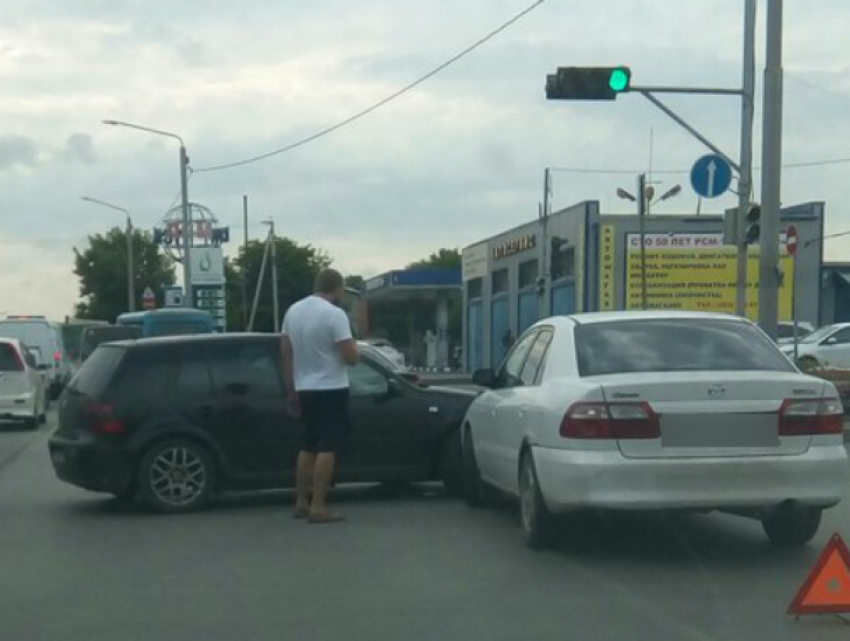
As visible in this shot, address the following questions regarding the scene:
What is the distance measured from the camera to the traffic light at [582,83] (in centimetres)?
2012

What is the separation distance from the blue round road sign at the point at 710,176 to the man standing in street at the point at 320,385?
40.3 feet

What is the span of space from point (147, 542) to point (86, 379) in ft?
7.93

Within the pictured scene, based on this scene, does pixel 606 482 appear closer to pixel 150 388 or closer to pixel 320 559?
pixel 320 559

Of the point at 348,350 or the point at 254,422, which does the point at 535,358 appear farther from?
the point at 254,422

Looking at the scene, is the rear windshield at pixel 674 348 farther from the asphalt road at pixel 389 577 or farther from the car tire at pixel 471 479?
the car tire at pixel 471 479

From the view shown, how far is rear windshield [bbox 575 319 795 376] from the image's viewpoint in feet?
32.4

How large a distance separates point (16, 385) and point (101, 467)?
14330 millimetres

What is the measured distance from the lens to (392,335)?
102m

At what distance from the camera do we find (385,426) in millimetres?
12922

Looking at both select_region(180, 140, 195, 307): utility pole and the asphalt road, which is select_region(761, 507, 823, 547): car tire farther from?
select_region(180, 140, 195, 307): utility pole

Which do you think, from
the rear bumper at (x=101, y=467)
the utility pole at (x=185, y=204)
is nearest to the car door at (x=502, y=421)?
the rear bumper at (x=101, y=467)

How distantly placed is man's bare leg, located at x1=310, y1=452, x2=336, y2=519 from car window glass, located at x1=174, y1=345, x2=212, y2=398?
4.88ft

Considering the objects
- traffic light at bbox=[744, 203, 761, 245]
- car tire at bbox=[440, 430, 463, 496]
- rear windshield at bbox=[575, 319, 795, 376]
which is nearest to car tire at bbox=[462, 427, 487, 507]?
car tire at bbox=[440, 430, 463, 496]

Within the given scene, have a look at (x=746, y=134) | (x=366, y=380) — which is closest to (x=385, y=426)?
→ (x=366, y=380)
